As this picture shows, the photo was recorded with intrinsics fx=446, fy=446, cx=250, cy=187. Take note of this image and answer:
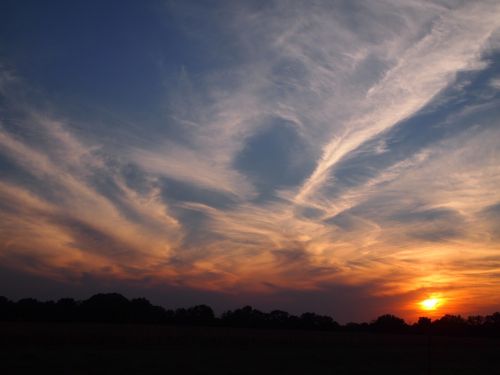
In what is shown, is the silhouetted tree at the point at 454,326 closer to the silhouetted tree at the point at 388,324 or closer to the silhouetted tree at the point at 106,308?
the silhouetted tree at the point at 388,324

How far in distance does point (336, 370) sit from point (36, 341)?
2766cm

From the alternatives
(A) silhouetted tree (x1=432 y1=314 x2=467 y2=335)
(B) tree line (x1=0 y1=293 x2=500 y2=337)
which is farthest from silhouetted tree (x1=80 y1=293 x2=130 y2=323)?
(A) silhouetted tree (x1=432 y1=314 x2=467 y2=335)

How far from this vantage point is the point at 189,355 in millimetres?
37781

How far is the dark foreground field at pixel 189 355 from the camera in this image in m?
29.3

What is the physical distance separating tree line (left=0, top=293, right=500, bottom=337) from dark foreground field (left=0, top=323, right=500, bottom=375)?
10.8 m

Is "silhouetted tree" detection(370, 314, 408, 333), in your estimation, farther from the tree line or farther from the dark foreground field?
the dark foreground field

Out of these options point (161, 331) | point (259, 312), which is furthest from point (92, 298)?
point (259, 312)

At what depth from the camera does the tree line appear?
73438 millimetres

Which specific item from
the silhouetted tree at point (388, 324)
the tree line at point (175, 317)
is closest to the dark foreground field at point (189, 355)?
the tree line at point (175, 317)

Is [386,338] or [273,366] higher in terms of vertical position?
[386,338]

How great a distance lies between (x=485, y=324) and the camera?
378 feet

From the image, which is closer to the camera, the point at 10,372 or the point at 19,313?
the point at 10,372

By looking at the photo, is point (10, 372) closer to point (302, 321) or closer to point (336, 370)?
point (336, 370)

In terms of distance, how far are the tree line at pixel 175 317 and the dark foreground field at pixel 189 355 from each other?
10781 millimetres
